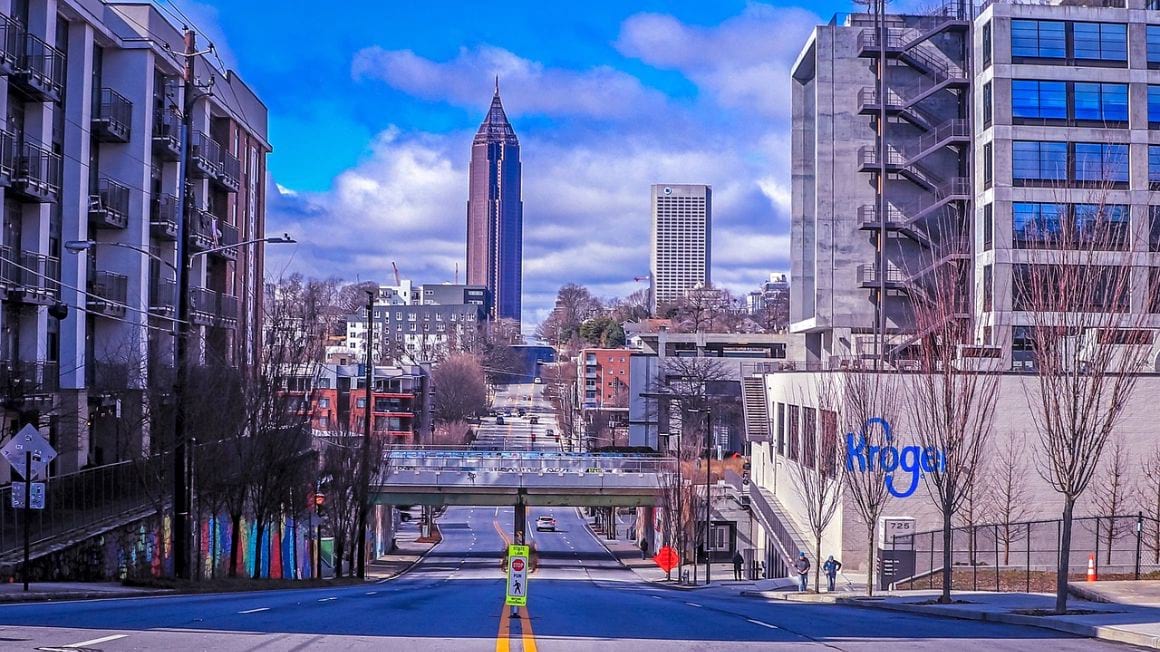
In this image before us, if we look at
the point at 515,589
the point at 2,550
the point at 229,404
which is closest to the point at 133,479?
Result: the point at 229,404

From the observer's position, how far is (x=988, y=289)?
5728 cm

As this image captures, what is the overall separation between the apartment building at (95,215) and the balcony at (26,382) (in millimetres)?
57

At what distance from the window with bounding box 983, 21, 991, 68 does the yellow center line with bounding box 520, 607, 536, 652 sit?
48496mm

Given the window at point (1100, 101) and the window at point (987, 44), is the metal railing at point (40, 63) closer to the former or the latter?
the window at point (987, 44)

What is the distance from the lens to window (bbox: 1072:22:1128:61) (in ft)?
184

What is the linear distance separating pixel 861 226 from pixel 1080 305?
44196 millimetres

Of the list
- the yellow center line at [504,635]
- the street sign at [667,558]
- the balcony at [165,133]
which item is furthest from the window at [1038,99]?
the yellow center line at [504,635]

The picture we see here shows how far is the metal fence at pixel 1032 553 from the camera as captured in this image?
Result: 32531 millimetres

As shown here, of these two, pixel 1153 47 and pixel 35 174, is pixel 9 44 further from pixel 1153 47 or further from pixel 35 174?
pixel 1153 47

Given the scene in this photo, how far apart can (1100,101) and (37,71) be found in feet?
160

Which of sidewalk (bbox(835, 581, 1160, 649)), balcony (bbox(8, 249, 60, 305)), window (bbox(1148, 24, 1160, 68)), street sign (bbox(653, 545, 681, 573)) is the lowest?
street sign (bbox(653, 545, 681, 573))

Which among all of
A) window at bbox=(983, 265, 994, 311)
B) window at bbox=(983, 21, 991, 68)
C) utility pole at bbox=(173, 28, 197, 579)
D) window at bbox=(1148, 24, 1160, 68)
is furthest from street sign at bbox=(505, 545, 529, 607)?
window at bbox=(1148, 24, 1160, 68)

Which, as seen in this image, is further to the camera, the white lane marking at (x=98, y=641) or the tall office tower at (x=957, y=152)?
the tall office tower at (x=957, y=152)

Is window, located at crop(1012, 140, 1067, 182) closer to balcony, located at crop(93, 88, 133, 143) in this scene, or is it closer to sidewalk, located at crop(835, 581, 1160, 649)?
sidewalk, located at crop(835, 581, 1160, 649)
